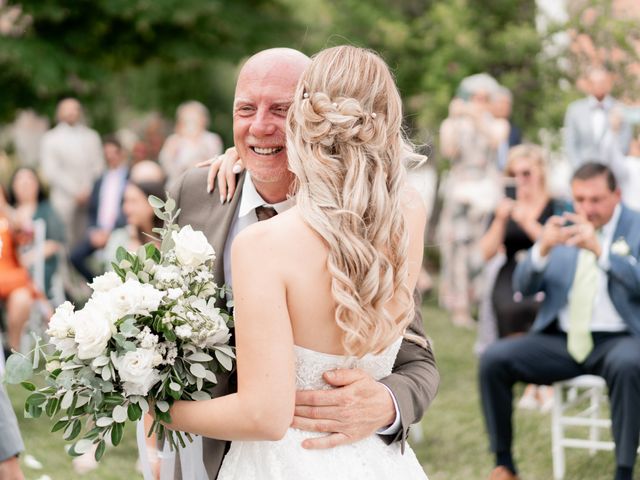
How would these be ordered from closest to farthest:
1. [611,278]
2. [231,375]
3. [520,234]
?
[231,375] < [611,278] < [520,234]

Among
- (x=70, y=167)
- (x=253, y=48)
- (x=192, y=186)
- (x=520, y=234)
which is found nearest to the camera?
(x=192, y=186)

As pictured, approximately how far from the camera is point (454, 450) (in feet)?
23.3

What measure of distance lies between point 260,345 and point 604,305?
395cm

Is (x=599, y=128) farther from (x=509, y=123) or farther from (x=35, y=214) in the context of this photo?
(x=35, y=214)

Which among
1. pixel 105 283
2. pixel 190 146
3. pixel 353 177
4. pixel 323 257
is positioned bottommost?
pixel 190 146

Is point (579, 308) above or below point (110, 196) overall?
above

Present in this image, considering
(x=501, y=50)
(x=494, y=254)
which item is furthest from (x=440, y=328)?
(x=501, y=50)

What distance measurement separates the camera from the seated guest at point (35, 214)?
10.3m

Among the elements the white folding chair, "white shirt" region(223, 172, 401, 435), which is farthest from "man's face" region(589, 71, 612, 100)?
"white shirt" region(223, 172, 401, 435)

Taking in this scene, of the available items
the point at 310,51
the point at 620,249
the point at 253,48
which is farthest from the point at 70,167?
the point at 620,249

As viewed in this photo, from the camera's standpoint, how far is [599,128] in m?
10.8

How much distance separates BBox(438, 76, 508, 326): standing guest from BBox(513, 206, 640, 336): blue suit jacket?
4.98 meters

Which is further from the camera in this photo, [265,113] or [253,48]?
[253,48]

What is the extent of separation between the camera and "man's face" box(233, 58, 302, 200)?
137 inches
